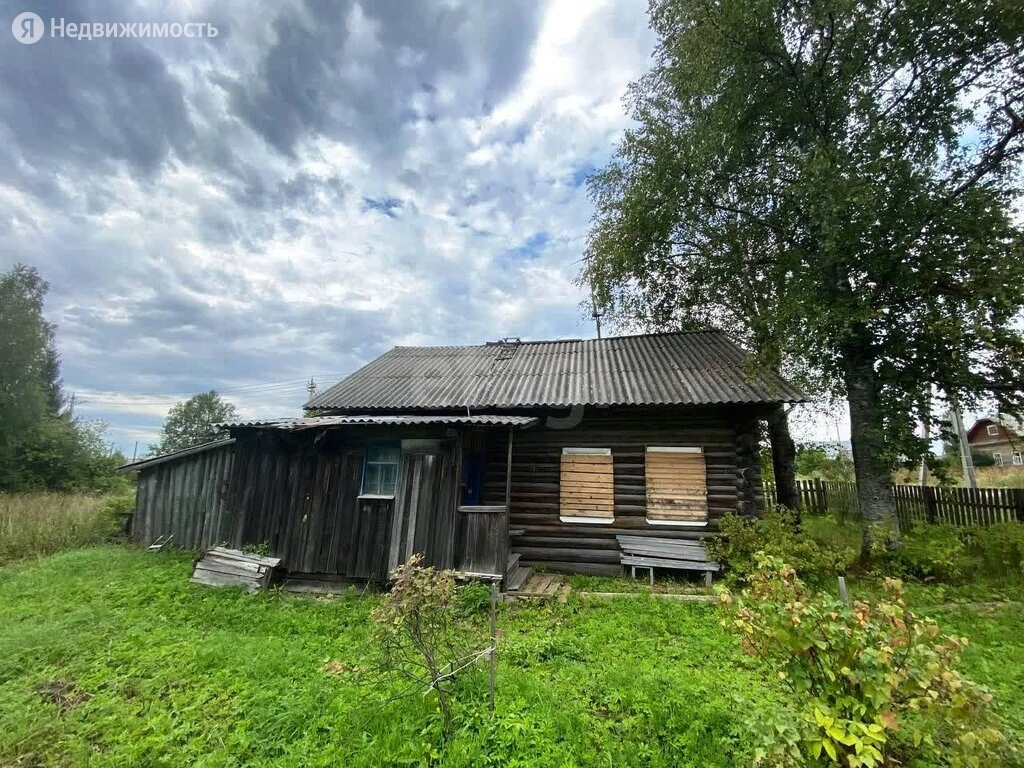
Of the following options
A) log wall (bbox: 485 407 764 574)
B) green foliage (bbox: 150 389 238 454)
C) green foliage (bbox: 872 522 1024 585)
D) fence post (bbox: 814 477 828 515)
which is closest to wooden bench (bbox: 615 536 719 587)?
log wall (bbox: 485 407 764 574)

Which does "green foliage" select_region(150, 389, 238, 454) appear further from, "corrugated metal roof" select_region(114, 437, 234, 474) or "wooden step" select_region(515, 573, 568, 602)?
"wooden step" select_region(515, 573, 568, 602)

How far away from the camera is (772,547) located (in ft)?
24.0

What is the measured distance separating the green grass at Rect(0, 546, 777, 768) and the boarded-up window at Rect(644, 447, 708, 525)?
246 centimetres

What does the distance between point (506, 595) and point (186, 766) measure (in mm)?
4656

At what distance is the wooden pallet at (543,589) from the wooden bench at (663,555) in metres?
1.49

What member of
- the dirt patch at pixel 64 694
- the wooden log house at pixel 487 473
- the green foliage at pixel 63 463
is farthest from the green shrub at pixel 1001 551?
the green foliage at pixel 63 463

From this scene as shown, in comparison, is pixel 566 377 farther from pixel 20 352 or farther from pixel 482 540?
pixel 20 352

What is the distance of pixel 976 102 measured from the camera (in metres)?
7.99

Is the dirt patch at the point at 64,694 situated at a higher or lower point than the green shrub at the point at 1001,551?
Result: lower

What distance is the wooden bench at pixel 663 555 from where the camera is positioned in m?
7.95

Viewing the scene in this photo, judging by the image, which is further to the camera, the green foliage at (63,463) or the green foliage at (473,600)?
the green foliage at (63,463)

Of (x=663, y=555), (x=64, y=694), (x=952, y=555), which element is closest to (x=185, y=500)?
(x=64, y=694)

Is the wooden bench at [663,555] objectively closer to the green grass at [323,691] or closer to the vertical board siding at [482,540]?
the green grass at [323,691]

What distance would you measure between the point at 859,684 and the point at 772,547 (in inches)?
217
